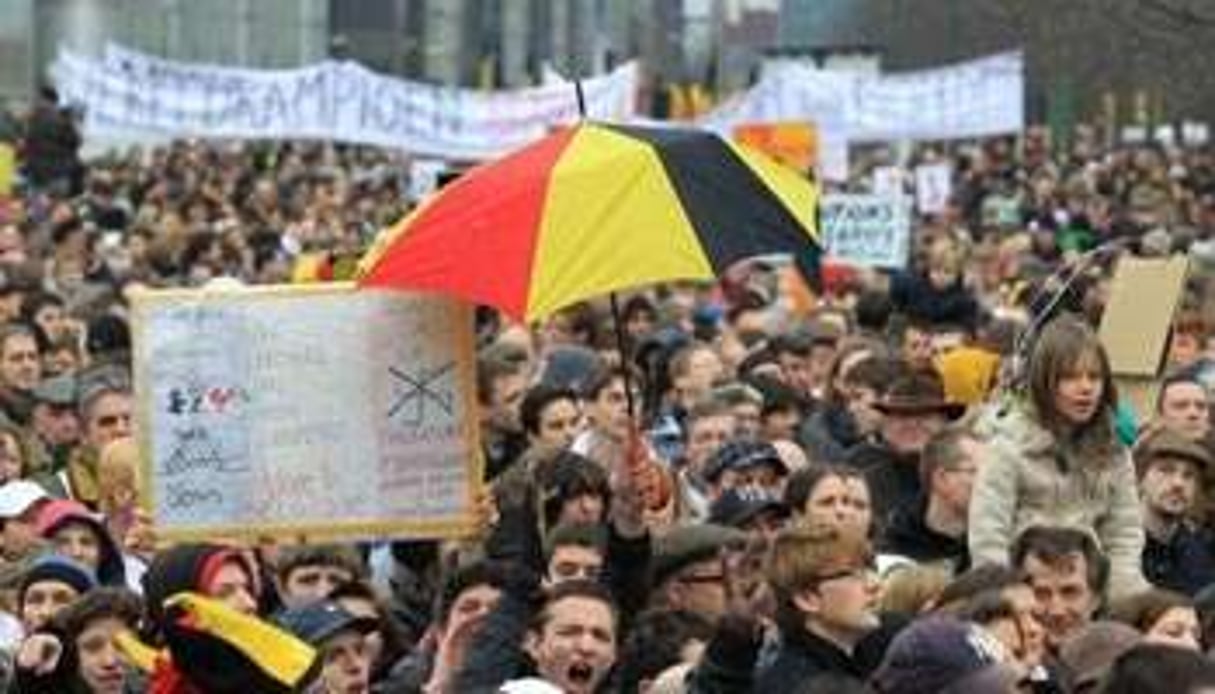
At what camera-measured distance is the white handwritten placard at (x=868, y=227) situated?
2161cm

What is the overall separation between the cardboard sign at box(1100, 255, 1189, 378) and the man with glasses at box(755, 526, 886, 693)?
204 inches

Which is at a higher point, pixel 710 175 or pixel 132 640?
pixel 710 175

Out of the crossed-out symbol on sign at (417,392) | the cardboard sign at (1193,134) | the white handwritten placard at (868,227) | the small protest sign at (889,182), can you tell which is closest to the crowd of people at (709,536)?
the crossed-out symbol on sign at (417,392)

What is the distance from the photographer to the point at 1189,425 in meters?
11.8

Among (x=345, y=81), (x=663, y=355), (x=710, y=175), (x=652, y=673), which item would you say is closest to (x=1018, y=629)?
(x=652, y=673)

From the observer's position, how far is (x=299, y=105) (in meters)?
30.7

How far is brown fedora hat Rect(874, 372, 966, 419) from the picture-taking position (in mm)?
11758

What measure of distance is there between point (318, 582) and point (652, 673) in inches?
44.6

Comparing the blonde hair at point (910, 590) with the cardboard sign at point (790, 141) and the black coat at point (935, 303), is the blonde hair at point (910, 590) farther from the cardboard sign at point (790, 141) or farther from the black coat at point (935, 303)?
the cardboard sign at point (790, 141)

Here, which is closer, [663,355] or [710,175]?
[710,175]

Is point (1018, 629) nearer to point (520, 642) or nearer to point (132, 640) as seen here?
point (520, 642)

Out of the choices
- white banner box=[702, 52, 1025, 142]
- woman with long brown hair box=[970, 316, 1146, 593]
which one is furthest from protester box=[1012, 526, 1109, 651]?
white banner box=[702, 52, 1025, 142]

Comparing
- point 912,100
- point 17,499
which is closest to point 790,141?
point 912,100

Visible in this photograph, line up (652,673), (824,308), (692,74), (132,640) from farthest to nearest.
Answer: (692,74) → (824,308) → (652,673) → (132,640)
